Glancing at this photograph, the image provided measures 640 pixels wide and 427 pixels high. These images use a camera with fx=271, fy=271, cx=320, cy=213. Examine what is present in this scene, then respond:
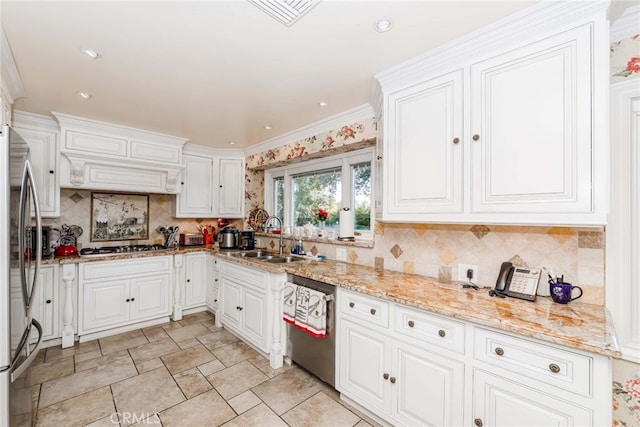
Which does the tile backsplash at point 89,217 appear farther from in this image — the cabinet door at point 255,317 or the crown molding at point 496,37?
the crown molding at point 496,37

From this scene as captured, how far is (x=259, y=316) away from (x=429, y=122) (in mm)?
2174

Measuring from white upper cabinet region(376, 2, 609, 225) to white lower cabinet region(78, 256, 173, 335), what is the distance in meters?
2.96

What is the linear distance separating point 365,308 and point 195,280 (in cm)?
275

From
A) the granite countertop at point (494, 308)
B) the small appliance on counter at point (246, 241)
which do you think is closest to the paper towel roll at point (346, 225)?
the granite countertop at point (494, 308)

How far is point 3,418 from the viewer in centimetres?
129

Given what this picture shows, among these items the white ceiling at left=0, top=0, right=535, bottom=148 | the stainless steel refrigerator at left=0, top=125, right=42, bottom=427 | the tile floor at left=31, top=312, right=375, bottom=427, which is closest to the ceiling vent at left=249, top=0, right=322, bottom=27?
the white ceiling at left=0, top=0, right=535, bottom=148

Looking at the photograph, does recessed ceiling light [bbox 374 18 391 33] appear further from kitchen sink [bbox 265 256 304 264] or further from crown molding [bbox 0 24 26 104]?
kitchen sink [bbox 265 256 304 264]

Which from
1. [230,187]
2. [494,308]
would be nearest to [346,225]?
[494,308]

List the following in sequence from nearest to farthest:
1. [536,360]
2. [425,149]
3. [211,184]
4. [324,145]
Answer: [536,360] → [425,149] → [324,145] → [211,184]

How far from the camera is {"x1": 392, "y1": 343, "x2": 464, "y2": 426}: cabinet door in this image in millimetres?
1380

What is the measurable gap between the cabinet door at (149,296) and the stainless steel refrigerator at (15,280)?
1.66 meters

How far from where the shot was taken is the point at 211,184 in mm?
4066

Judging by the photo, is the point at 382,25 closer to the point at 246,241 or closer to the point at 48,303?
the point at 246,241

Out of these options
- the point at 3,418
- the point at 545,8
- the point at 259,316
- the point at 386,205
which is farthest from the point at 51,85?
the point at 545,8
